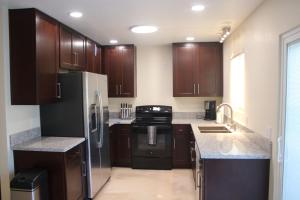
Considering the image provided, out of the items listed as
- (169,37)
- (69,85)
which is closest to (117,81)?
(169,37)

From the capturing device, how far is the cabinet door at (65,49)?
326cm

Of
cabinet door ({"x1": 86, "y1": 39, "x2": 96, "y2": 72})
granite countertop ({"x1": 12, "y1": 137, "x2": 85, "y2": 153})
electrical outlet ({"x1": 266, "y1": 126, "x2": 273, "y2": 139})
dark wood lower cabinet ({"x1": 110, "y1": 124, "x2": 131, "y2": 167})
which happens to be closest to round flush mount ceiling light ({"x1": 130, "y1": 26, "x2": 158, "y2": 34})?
cabinet door ({"x1": 86, "y1": 39, "x2": 96, "y2": 72})

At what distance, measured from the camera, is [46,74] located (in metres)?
2.92

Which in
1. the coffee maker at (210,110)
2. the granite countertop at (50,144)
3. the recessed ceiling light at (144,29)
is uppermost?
the recessed ceiling light at (144,29)

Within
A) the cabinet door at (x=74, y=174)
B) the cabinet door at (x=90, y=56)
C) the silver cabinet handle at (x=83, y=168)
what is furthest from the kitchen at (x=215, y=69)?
the silver cabinet handle at (x=83, y=168)

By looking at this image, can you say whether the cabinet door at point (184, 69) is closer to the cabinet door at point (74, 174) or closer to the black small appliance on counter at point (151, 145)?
the black small appliance on counter at point (151, 145)

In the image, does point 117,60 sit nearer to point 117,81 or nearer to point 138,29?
point 117,81

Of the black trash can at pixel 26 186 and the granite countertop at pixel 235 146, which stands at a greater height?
the granite countertop at pixel 235 146

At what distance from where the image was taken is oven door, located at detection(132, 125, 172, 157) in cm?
450

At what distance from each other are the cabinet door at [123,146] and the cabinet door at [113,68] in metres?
0.76

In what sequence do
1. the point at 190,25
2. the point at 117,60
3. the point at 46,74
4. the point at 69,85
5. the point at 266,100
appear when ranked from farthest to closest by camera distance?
1. the point at 117,60
2. the point at 190,25
3. the point at 69,85
4. the point at 46,74
5. the point at 266,100

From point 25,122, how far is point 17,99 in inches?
15.0

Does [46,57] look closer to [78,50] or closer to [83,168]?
[78,50]

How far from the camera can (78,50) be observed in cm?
379
